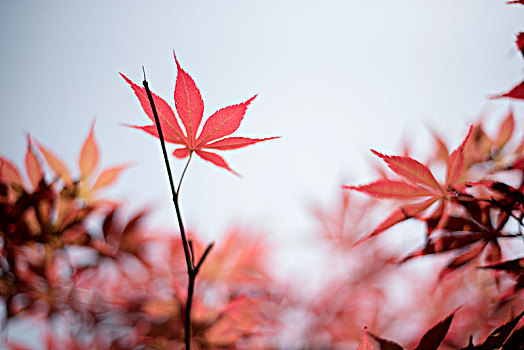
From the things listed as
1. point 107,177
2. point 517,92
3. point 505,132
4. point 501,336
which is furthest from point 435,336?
point 107,177

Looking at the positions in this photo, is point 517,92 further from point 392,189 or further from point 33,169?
point 33,169

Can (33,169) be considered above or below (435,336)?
above

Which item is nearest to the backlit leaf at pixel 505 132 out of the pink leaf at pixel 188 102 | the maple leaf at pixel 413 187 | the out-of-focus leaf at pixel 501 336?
the maple leaf at pixel 413 187

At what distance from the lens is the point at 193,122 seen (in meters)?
0.31

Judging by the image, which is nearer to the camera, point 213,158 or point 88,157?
point 213,158

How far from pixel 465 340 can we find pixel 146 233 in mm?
586

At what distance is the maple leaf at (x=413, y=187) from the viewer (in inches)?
12.5

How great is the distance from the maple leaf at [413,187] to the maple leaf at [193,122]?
111 mm

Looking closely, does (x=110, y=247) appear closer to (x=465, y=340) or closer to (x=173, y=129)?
(x=173, y=129)

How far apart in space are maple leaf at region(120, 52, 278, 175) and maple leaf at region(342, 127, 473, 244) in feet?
0.36

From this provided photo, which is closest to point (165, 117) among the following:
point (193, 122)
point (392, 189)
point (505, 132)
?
point (193, 122)

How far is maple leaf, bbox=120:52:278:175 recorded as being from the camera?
0.29m

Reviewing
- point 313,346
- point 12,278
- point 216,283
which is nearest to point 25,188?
point 12,278

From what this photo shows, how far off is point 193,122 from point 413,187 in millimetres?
211
